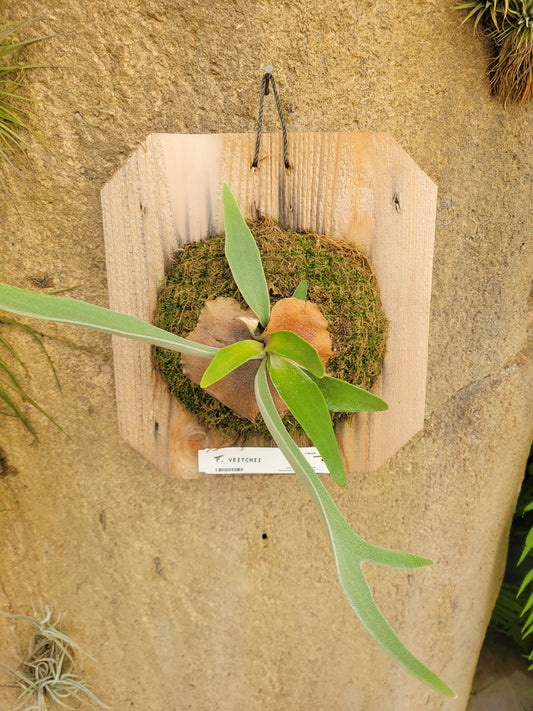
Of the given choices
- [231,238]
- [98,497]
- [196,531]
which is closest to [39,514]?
[98,497]

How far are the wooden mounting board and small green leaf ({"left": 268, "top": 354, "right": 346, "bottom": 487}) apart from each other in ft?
0.64

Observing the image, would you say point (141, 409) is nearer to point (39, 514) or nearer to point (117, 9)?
point (39, 514)

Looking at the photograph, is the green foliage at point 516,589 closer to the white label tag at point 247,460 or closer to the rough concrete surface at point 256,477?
the rough concrete surface at point 256,477

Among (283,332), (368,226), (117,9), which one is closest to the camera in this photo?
(283,332)

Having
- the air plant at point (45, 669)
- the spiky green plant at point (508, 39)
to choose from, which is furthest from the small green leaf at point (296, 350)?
the air plant at point (45, 669)

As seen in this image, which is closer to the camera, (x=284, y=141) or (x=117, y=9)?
(x=284, y=141)

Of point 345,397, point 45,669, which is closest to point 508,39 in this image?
point 345,397

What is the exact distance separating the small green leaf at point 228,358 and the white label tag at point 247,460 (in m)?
0.23

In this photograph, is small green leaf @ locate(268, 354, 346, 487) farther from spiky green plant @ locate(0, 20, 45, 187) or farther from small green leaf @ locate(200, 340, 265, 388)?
spiky green plant @ locate(0, 20, 45, 187)

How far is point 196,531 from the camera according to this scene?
0.95m

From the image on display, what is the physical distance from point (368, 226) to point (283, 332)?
0.78ft

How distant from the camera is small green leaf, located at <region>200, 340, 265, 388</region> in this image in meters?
0.48

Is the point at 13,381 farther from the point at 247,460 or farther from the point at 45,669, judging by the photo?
the point at 45,669

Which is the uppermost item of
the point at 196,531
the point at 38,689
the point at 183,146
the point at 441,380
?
the point at 183,146
